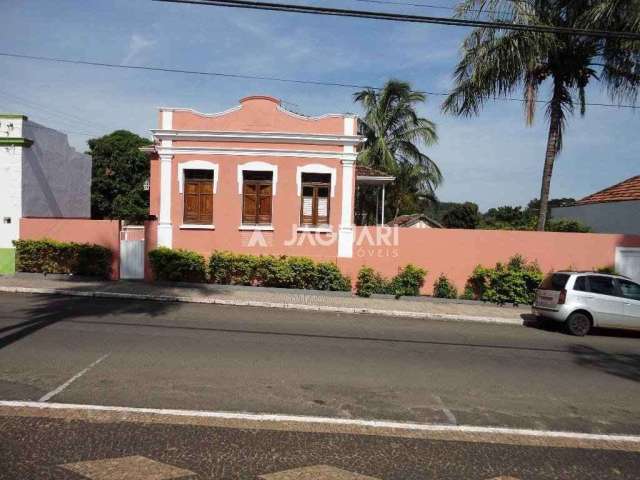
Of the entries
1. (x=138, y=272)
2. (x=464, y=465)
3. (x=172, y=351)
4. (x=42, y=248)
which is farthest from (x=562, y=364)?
(x=42, y=248)

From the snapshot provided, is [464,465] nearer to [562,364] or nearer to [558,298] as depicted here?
[562,364]

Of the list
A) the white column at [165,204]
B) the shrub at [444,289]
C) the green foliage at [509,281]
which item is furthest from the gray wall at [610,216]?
the white column at [165,204]

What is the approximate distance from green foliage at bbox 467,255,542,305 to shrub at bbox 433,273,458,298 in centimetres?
66

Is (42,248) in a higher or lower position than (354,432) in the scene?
higher

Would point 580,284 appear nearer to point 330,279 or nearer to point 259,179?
Answer: point 330,279

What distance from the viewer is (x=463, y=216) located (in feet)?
134

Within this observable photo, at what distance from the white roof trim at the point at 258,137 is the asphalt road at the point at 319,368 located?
22.9ft

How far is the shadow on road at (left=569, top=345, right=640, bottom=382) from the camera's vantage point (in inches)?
314

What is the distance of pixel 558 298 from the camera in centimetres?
1178

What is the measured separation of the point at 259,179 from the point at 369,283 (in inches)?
197

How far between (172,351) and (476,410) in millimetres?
4535

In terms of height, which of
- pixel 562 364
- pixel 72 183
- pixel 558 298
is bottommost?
pixel 562 364

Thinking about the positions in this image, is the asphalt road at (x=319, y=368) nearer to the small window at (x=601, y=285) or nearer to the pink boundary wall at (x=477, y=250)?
the small window at (x=601, y=285)

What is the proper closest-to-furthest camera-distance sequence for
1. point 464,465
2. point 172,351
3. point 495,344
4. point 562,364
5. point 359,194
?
point 464,465 < point 172,351 < point 562,364 < point 495,344 < point 359,194
